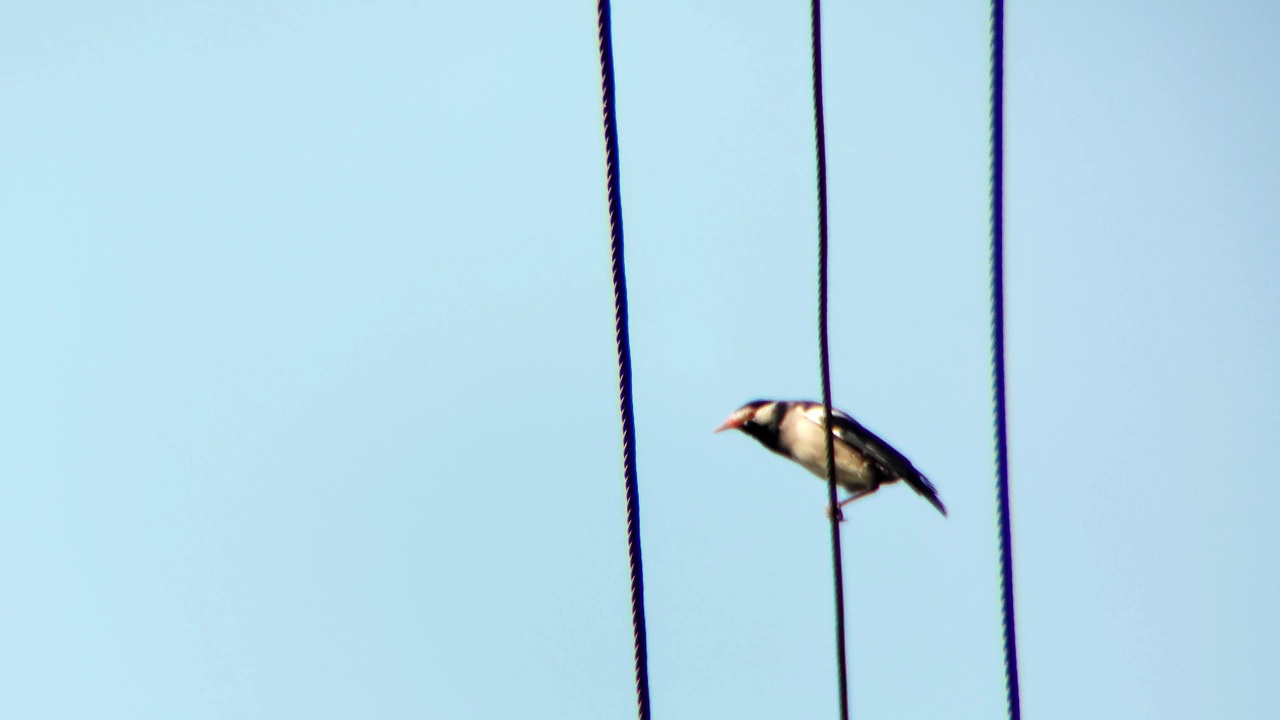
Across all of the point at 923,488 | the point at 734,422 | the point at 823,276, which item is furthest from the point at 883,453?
the point at 823,276

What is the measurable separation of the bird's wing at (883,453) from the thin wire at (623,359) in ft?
14.0

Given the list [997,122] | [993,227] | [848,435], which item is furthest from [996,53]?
[848,435]

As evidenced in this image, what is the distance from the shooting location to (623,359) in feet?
11.8

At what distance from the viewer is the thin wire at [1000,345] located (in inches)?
132

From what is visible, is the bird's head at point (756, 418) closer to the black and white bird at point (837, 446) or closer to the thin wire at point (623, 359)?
the black and white bird at point (837, 446)

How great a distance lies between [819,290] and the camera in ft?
12.8

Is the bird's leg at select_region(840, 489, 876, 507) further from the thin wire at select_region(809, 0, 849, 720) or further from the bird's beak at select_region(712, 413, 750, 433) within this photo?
the thin wire at select_region(809, 0, 849, 720)

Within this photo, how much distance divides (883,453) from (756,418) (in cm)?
145

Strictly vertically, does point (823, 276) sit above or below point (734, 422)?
above

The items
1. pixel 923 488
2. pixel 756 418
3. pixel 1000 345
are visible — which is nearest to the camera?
pixel 1000 345

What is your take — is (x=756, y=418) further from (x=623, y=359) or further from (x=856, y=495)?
(x=623, y=359)

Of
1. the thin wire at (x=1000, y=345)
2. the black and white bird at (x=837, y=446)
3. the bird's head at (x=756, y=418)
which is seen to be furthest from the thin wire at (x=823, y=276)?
the bird's head at (x=756, y=418)

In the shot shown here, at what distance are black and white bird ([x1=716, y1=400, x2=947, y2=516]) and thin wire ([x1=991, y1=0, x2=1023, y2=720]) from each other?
13.0ft

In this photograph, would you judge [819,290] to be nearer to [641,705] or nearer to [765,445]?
[641,705]
